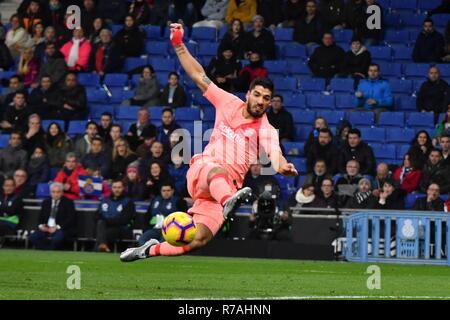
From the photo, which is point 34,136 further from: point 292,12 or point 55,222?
point 292,12

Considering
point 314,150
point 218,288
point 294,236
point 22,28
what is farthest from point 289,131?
point 218,288

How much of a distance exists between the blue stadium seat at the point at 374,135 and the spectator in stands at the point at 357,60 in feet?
4.23

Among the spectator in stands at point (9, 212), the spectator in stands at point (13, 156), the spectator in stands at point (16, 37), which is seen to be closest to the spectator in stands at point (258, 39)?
the spectator in stands at point (13, 156)

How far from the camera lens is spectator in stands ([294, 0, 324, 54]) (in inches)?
995

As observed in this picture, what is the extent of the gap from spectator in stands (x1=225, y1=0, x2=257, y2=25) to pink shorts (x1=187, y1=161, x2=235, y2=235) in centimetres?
1416

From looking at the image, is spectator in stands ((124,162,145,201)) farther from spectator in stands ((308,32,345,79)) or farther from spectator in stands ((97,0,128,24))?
spectator in stands ((97,0,128,24))

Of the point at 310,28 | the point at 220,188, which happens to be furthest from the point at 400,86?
the point at 220,188

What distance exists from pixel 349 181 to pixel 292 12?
18.6 feet

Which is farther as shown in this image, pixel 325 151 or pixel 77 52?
pixel 77 52

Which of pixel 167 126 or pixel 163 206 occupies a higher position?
pixel 167 126

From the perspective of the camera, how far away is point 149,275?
15094mm

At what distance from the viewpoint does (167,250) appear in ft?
41.2

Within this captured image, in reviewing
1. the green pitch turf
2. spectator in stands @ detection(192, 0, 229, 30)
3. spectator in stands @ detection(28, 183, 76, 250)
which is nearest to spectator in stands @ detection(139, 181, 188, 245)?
the green pitch turf

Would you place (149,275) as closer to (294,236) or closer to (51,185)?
(294,236)
